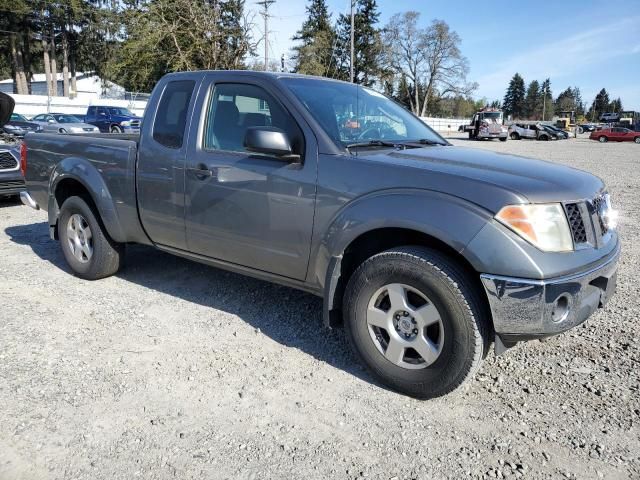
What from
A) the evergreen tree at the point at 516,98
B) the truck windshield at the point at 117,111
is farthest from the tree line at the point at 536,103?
the truck windshield at the point at 117,111

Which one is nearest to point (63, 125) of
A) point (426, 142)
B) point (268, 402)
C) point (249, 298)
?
point (249, 298)

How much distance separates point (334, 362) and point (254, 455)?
103 cm

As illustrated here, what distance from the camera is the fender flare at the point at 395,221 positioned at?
8.59 ft

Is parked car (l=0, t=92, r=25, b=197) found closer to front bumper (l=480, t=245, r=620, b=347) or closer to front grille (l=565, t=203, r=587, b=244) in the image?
front bumper (l=480, t=245, r=620, b=347)

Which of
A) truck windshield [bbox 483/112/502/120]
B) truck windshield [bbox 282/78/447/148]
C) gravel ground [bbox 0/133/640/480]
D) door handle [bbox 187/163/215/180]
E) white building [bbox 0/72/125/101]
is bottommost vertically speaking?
gravel ground [bbox 0/133/640/480]

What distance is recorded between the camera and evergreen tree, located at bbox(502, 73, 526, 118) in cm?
13412

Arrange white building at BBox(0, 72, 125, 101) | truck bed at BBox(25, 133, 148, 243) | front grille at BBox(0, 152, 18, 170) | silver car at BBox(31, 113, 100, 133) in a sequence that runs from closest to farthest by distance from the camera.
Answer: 1. truck bed at BBox(25, 133, 148, 243)
2. front grille at BBox(0, 152, 18, 170)
3. silver car at BBox(31, 113, 100, 133)
4. white building at BBox(0, 72, 125, 101)

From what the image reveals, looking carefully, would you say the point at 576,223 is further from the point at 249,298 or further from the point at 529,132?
the point at 529,132

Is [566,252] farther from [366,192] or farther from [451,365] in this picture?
[366,192]

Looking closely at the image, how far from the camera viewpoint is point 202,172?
12.2 feet

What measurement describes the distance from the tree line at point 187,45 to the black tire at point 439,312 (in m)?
3.57

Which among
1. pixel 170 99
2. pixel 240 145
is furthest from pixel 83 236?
pixel 240 145

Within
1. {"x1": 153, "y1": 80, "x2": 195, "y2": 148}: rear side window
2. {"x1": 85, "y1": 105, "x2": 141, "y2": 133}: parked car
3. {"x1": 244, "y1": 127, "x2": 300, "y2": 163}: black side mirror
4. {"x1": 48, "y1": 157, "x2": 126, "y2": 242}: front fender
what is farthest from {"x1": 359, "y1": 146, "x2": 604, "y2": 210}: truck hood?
{"x1": 85, "y1": 105, "x2": 141, "y2": 133}: parked car

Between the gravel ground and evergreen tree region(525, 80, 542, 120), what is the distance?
13996cm
